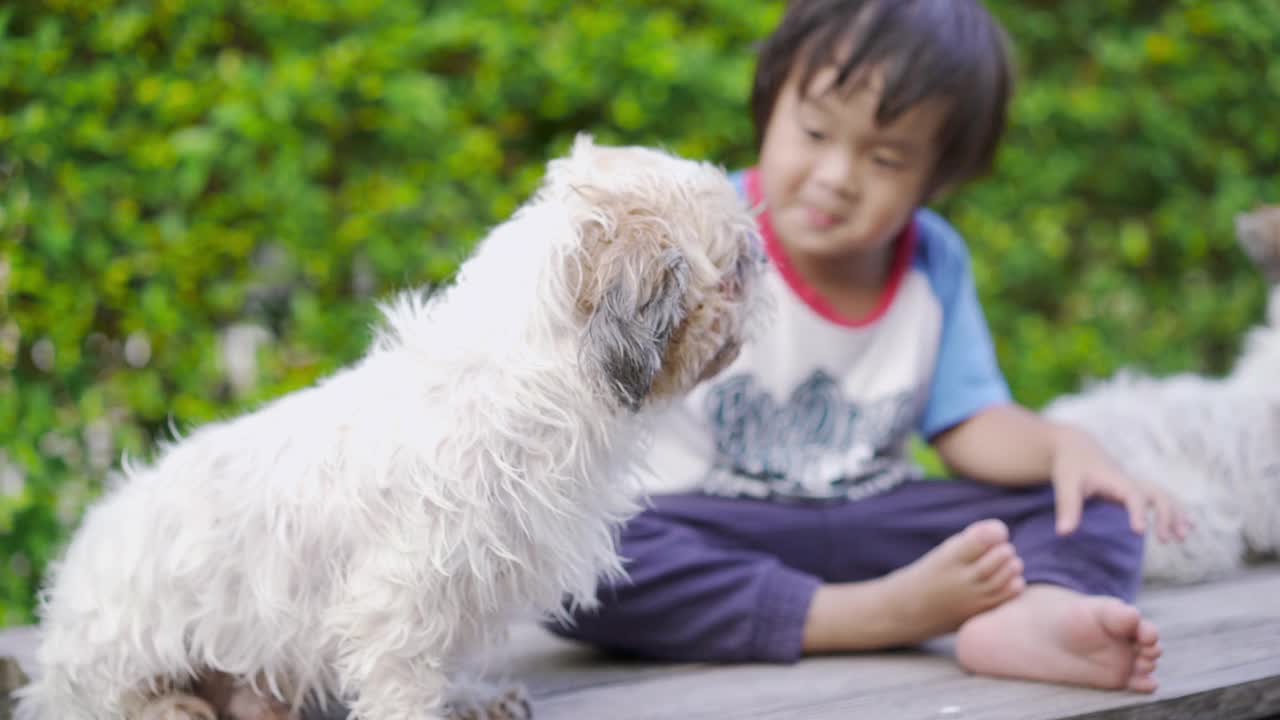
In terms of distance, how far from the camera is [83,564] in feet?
6.23

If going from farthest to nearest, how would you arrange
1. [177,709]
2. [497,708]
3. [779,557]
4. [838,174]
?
1. [779,557]
2. [838,174]
3. [497,708]
4. [177,709]

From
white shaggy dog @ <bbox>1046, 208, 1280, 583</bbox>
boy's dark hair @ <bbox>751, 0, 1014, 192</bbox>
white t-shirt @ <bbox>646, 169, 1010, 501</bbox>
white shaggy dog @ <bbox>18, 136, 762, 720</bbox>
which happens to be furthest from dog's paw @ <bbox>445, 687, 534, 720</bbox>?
white shaggy dog @ <bbox>1046, 208, 1280, 583</bbox>

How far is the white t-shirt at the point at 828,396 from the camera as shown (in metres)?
2.69

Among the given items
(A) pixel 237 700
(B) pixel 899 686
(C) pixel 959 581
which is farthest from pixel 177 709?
(C) pixel 959 581

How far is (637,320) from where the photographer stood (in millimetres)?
1647

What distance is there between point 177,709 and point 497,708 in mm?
489

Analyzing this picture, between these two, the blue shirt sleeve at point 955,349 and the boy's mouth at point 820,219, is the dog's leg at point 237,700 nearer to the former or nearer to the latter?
the boy's mouth at point 820,219

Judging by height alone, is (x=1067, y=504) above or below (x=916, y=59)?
below

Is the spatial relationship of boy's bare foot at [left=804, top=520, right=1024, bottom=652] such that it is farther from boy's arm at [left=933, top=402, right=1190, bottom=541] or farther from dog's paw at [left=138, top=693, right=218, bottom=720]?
dog's paw at [left=138, top=693, right=218, bottom=720]

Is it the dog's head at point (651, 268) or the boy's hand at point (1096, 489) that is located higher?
the dog's head at point (651, 268)

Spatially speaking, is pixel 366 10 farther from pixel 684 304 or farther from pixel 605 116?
pixel 684 304

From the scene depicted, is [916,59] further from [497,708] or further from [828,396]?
[497,708]

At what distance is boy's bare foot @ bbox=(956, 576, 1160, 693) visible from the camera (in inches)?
79.6

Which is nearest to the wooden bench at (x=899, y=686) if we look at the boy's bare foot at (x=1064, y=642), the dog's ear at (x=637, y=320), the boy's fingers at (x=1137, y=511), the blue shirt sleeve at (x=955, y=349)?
the boy's bare foot at (x=1064, y=642)
